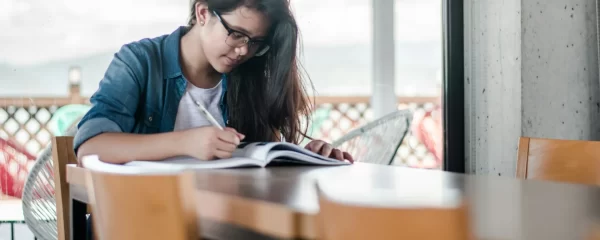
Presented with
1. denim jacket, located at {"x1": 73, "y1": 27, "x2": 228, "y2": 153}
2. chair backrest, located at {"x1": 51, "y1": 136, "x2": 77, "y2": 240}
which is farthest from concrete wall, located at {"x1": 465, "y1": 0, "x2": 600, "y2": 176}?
chair backrest, located at {"x1": 51, "y1": 136, "x2": 77, "y2": 240}

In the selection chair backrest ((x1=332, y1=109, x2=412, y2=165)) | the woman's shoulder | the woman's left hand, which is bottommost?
chair backrest ((x1=332, y1=109, x2=412, y2=165))

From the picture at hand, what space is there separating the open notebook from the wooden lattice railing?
88cm

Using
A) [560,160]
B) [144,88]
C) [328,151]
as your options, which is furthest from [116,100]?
[560,160]

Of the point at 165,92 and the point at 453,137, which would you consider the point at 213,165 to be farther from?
the point at 453,137

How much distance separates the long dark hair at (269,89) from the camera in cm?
207

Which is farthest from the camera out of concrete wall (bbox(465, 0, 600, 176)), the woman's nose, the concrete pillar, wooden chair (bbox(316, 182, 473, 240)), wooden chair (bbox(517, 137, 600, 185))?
the concrete pillar

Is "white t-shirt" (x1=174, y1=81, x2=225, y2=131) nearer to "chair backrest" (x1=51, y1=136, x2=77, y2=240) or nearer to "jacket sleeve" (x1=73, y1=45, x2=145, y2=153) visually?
"jacket sleeve" (x1=73, y1=45, x2=145, y2=153)

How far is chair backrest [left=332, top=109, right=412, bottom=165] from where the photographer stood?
2.29 metres

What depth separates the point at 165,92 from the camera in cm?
191

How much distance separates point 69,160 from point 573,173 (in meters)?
1.07

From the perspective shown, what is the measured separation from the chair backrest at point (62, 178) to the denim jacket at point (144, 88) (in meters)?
0.12

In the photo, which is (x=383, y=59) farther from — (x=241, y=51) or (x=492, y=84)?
(x=241, y=51)

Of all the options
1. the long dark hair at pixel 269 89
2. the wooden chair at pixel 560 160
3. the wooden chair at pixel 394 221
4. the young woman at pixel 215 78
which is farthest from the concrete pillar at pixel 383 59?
the wooden chair at pixel 394 221

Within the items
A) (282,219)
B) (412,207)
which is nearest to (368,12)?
(282,219)
